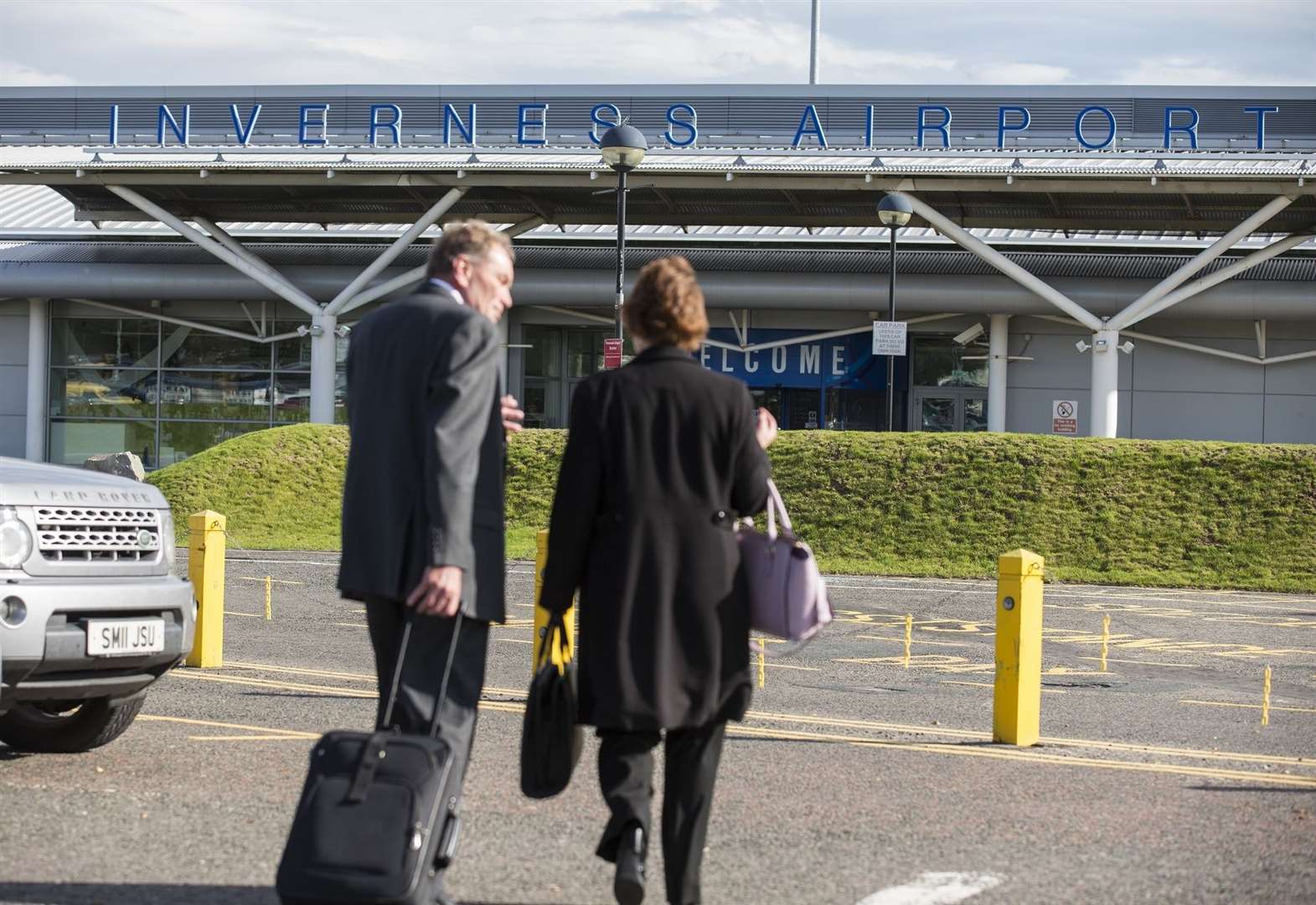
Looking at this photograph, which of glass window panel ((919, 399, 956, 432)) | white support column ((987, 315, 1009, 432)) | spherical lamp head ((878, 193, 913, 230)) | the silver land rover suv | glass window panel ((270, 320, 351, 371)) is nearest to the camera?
the silver land rover suv

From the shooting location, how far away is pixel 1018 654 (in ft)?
24.3

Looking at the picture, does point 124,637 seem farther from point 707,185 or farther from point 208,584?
point 707,185

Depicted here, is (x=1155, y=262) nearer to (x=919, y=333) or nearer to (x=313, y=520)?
(x=919, y=333)

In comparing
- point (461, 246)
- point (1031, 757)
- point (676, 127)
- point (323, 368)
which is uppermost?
point (676, 127)

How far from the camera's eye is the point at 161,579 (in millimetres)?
6145

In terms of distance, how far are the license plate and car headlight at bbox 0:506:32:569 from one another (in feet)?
1.12

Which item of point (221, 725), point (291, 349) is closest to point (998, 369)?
point (291, 349)

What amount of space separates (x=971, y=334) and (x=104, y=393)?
1924 cm

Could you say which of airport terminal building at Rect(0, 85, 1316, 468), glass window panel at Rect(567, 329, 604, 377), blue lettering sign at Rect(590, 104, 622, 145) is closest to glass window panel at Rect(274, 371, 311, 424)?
airport terminal building at Rect(0, 85, 1316, 468)

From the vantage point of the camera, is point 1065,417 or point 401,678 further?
point 1065,417

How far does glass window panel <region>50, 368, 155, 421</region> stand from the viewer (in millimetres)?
34625

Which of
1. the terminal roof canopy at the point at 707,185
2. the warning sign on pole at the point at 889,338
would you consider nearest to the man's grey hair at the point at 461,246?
the warning sign on pole at the point at 889,338

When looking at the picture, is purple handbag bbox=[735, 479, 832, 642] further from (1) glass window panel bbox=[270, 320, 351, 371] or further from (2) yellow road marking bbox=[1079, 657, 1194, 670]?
(1) glass window panel bbox=[270, 320, 351, 371]

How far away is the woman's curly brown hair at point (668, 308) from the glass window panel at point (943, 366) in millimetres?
28813
